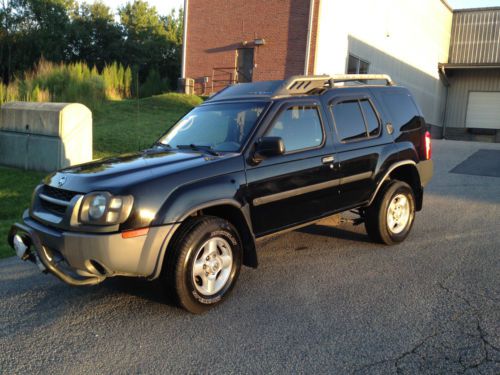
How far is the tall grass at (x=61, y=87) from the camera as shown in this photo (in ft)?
44.6

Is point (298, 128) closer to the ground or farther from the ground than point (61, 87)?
closer to the ground

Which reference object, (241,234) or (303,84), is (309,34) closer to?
(303,84)

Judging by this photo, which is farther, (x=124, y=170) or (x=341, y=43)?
(x=341, y=43)

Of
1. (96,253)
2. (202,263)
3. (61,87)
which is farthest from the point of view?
(61,87)

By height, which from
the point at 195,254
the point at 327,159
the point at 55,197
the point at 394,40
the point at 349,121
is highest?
the point at 394,40

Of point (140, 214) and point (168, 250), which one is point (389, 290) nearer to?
point (168, 250)

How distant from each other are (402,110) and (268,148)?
2.65 meters

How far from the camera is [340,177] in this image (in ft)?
16.8

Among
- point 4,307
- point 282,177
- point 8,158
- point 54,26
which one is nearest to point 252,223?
point 282,177

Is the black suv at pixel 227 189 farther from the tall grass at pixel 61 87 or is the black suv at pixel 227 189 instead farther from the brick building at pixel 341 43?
the brick building at pixel 341 43

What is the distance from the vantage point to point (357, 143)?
5.36 metres

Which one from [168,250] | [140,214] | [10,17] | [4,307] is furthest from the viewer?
[10,17]

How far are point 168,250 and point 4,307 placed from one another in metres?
1.66

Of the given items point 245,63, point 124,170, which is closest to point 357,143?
point 124,170
